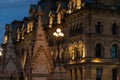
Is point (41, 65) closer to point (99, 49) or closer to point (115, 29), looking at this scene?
point (99, 49)

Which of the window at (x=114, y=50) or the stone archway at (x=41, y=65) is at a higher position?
the window at (x=114, y=50)

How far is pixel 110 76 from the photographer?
51719 mm

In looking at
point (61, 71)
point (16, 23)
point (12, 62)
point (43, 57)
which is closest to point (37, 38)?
point (43, 57)

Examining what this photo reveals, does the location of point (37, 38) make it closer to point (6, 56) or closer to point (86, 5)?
point (6, 56)

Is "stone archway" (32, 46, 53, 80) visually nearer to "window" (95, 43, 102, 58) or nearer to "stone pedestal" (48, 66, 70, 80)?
"stone pedestal" (48, 66, 70, 80)

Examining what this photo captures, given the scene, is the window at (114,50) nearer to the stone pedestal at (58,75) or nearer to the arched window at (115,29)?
the arched window at (115,29)

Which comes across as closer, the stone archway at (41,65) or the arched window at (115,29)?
the stone archway at (41,65)

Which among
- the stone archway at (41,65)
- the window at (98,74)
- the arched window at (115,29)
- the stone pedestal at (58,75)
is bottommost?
the stone pedestal at (58,75)

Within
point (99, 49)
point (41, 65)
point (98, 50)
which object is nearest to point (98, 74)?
point (98, 50)

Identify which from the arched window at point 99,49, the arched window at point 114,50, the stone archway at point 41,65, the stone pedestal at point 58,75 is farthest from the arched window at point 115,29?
the stone pedestal at point 58,75

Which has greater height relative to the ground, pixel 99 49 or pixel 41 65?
pixel 99 49

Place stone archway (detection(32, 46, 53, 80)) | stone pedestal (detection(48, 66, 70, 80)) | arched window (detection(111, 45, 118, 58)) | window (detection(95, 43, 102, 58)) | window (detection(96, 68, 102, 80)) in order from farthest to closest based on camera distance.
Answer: arched window (detection(111, 45, 118, 58)) → window (detection(95, 43, 102, 58)) → window (detection(96, 68, 102, 80)) → stone archway (detection(32, 46, 53, 80)) → stone pedestal (detection(48, 66, 70, 80))

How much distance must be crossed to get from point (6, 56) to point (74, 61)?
27.7 m

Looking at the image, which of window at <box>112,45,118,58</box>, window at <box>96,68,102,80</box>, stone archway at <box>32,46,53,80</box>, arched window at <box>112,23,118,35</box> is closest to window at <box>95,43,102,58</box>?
window at <box>96,68,102,80</box>
